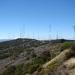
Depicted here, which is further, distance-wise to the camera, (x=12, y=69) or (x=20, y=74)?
(x=12, y=69)

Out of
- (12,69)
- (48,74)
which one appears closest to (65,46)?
(48,74)

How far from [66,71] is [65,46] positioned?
693 inches

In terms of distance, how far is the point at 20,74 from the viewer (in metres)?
48.6

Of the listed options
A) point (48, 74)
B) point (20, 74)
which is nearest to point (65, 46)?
point (20, 74)

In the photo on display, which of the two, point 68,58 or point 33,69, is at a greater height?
point 68,58

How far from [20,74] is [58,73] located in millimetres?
22899

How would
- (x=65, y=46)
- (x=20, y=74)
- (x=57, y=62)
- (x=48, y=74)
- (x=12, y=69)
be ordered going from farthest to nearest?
1. (x=12, y=69)
2. (x=20, y=74)
3. (x=65, y=46)
4. (x=57, y=62)
5. (x=48, y=74)

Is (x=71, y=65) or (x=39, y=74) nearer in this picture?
(x=71, y=65)

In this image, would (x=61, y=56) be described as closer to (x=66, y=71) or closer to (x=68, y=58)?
(x=68, y=58)

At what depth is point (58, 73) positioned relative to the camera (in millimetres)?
27234

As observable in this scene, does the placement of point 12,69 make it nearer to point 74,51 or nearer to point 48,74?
point 74,51

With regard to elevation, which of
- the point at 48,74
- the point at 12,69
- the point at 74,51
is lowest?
the point at 12,69

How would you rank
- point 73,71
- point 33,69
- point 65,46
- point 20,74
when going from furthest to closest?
1. point 20,74
2. point 65,46
3. point 33,69
4. point 73,71

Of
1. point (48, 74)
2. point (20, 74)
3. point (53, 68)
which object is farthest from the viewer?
point (20, 74)
